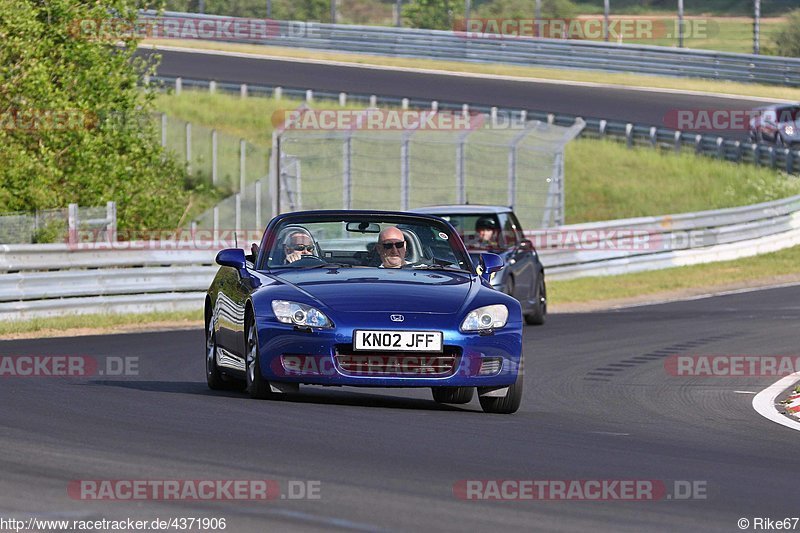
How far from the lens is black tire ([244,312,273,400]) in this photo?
34.2 feet

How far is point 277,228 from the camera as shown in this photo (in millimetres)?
11625

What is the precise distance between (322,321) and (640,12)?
277 feet

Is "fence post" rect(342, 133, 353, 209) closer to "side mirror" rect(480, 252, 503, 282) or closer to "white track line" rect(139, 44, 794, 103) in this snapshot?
"side mirror" rect(480, 252, 503, 282)

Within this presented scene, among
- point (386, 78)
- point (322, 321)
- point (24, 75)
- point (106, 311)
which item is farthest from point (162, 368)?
point (386, 78)

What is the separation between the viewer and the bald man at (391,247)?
11.2 meters

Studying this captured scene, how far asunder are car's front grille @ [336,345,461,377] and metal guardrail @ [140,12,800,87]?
4469 centimetres
